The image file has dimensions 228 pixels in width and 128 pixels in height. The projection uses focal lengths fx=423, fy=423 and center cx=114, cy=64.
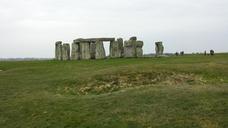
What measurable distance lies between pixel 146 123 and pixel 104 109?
2.79 meters

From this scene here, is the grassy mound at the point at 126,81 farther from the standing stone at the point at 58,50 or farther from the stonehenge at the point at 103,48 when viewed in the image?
the standing stone at the point at 58,50

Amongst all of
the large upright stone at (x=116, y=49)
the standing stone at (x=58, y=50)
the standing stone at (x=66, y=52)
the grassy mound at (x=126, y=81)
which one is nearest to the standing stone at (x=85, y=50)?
the large upright stone at (x=116, y=49)

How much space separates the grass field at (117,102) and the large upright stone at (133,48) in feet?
68.7

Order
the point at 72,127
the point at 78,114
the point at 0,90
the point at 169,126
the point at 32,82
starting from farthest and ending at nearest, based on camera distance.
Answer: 1. the point at 32,82
2. the point at 0,90
3. the point at 78,114
4. the point at 72,127
5. the point at 169,126

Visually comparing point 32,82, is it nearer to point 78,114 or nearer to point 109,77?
point 109,77

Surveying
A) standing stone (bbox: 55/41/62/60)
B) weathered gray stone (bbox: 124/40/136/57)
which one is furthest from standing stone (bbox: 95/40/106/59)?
standing stone (bbox: 55/41/62/60)

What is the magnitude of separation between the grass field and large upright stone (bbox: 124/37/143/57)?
68.7 feet

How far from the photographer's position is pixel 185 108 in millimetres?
16516

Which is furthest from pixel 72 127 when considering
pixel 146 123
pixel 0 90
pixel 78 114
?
pixel 0 90

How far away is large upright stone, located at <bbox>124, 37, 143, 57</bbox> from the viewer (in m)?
48.9

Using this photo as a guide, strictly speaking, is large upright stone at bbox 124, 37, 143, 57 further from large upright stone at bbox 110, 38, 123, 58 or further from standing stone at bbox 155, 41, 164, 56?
standing stone at bbox 155, 41, 164, 56

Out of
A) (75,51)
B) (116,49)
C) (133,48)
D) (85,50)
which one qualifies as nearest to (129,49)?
(133,48)

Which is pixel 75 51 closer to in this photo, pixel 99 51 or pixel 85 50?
pixel 85 50

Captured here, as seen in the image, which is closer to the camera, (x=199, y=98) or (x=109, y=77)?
(x=199, y=98)
